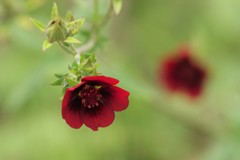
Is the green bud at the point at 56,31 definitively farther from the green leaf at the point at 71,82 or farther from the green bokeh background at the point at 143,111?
the green bokeh background at the point at 143,111

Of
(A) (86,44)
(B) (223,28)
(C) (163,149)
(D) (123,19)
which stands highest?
(D) (123,19)

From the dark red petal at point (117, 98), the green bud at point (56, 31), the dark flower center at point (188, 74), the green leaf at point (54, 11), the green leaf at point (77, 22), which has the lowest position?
the dark red petal at point (117, 98)

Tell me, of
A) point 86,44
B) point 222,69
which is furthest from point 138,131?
point 86,44

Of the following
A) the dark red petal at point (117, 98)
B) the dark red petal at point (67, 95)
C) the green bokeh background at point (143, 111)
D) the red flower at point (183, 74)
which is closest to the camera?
the dark red petal at point (67, 95)

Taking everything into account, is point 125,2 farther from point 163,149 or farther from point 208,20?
point 163,149

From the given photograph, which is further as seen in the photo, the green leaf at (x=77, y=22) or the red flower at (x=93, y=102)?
the green leaf at (x=77, y=22)

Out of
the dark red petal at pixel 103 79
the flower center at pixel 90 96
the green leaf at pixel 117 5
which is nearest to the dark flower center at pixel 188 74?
the green leaf at pixel 117 5
